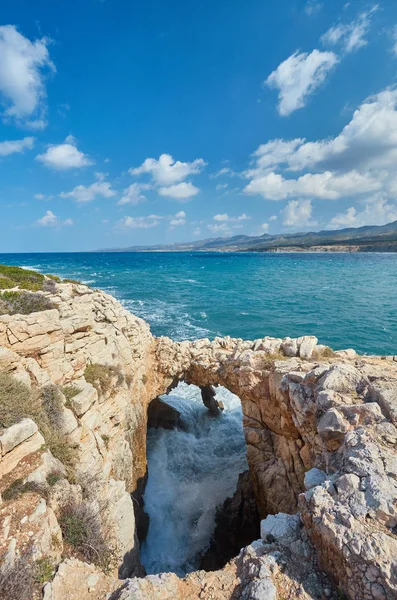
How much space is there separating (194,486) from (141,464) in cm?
388

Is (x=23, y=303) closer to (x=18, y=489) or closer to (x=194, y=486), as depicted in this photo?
(x=18, y=489)

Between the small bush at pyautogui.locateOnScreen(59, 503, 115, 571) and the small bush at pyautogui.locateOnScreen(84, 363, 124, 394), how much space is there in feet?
17.7

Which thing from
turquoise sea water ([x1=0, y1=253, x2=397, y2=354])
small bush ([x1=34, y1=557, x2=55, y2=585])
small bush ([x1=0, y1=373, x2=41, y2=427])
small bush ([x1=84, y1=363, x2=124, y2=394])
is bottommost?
turquoise sea water ([x1=0, y1=253, x2=397, y2=354])

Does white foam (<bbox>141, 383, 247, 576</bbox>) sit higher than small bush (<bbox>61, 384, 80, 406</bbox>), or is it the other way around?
small bush (<bbox>61, 384, 80, 406</bbox>)

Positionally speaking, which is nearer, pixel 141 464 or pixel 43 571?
pixel 43 571

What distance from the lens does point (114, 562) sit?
23.7ft

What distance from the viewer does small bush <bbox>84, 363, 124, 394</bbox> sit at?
12224 mm

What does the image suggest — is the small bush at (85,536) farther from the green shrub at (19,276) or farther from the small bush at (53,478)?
the green shrub at (19,276)

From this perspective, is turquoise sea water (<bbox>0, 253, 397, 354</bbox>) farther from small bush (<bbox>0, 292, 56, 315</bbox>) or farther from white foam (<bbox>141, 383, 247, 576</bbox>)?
small bush (<bbox>0, 292, 56, 315</bbox>)

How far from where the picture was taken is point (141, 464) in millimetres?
14805

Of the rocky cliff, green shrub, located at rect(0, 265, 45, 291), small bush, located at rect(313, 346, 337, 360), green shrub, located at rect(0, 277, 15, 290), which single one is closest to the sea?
the rocky cliff

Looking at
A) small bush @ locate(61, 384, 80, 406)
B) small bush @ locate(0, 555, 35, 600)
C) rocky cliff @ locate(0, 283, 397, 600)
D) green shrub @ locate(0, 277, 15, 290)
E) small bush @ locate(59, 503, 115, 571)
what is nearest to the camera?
small bush @ locate(0, 555, 35, 600)

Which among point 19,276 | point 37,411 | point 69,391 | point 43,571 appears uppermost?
point 19,276

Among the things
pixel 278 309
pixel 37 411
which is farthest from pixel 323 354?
pixel 278 309
